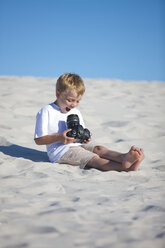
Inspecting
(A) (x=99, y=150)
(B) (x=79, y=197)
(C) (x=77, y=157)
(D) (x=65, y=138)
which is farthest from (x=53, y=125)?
(B) (x=79, y=197)

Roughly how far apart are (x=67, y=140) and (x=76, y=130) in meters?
0.13

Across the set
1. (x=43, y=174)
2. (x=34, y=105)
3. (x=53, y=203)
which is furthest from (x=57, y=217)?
(x=34, y=105)

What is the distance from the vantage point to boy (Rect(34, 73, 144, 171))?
2.79m

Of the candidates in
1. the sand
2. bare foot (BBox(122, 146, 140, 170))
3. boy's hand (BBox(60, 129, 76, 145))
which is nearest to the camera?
boy's hand (BBox(60, 129, 76, 145))

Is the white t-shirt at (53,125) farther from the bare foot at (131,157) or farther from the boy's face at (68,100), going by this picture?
the bare foot at (131,157)

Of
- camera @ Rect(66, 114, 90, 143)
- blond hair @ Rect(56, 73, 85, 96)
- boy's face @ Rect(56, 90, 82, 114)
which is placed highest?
blond hair @ Rect(56, 73, 85, 96)

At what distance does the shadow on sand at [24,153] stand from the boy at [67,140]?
258 mm

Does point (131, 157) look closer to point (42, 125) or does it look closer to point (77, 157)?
point (77, 157)

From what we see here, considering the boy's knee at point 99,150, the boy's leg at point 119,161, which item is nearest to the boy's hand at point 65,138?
the boy's leg at point 119,161

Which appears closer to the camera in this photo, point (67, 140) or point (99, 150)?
point (67, 140)

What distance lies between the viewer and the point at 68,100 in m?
2.89

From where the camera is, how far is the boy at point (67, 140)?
9.14ft

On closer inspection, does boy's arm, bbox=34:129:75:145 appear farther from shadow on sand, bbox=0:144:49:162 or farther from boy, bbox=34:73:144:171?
shadow on sand, bbox=0:144:49:162

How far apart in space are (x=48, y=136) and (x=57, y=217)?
118 centimetres
